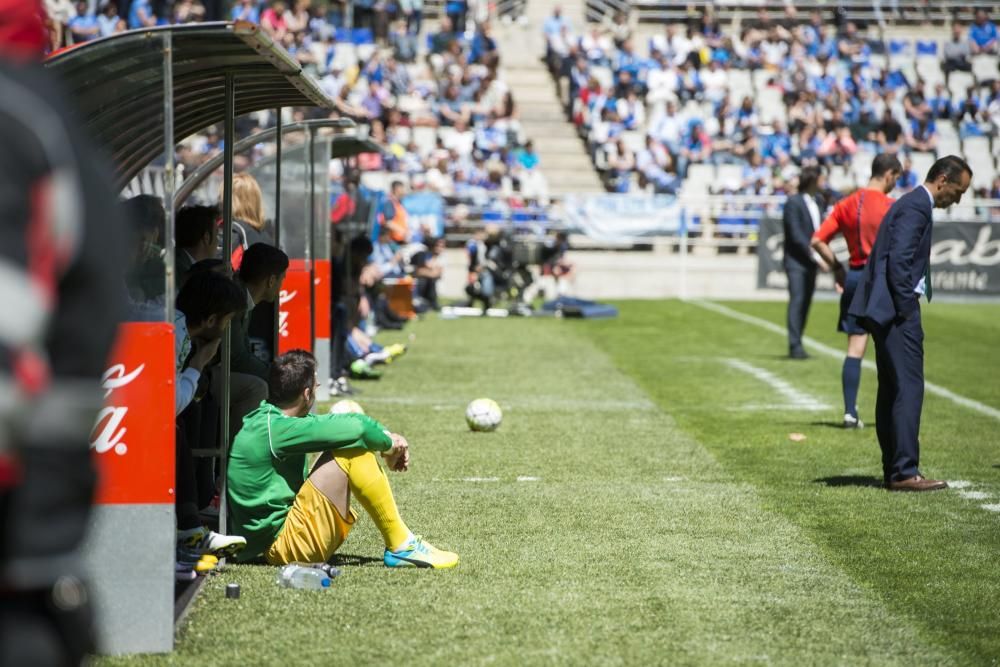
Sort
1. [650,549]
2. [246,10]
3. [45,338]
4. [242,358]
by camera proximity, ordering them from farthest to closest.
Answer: [246,10], [242,358], [650,549], [45,338]

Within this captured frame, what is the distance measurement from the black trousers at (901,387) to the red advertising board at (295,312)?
14.4 feet

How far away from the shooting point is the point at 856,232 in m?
11.7

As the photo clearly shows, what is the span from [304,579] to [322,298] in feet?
24.1

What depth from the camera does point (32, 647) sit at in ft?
8.18

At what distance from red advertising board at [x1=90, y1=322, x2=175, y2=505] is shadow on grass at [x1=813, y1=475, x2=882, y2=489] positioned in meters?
5.28

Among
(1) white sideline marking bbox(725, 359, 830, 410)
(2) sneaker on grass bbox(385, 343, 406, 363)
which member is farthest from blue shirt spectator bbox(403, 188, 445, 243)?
(1) white sideline marking bbox(725, 359, 830, 410)

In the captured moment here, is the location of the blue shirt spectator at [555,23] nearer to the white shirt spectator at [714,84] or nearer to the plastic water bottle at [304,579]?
the white shirt spectator at [714,84]

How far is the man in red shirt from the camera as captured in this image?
37.2 feet

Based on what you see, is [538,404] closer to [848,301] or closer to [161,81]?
[848,301]

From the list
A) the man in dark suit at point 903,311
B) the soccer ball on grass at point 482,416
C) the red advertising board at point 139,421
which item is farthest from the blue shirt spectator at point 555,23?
the red advertising board at point 139,421

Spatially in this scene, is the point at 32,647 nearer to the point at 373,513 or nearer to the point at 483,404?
the point at 373,513

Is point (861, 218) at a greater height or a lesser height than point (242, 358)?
greater

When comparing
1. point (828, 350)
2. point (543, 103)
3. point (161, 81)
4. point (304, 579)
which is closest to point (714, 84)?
point (543, 103)

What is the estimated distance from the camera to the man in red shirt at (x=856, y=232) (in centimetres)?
1133
